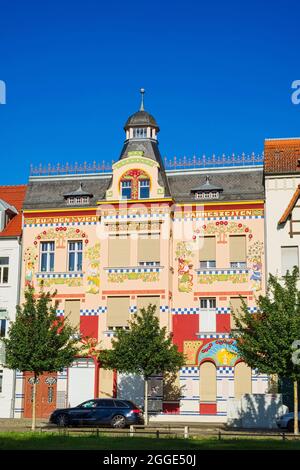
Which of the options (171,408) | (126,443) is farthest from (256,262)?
(126,443)

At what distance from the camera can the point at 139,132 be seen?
148ft

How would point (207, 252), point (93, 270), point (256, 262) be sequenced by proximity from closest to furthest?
point (256, 262) → point (207, 252) → point (93, 270)

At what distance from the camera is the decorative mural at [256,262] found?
134ft

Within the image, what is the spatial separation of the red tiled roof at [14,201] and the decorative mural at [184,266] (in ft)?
32.5

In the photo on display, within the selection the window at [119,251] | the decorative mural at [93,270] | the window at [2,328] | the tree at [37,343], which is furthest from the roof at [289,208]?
the window at [2,328]

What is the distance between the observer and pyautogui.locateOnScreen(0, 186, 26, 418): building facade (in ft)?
138

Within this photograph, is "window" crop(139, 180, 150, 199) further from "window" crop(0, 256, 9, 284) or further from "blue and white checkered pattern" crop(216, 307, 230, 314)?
"window" crop(0, 256, 9, 284)

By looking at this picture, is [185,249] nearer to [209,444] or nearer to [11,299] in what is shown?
[11,299]

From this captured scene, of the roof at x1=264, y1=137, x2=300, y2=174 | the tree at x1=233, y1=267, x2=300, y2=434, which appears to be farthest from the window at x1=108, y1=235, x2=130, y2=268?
the tree at x1=233, y1=267, x2=300, y2=434

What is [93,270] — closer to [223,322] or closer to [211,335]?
[211,335]

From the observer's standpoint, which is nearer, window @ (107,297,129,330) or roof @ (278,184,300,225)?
roof @ (278,184,300,225)

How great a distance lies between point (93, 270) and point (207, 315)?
7.05m

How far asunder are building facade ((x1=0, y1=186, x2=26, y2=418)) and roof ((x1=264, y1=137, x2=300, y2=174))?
15482 millimetres

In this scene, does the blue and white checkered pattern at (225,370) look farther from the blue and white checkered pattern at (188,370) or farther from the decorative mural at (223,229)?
the decorative mural at (223,229)
